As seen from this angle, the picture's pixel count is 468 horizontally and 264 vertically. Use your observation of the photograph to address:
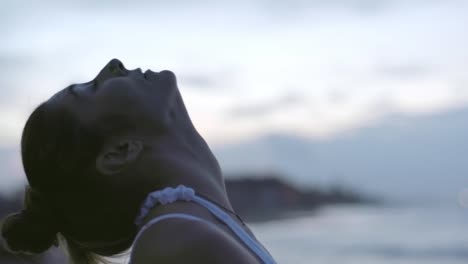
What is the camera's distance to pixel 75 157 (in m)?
1.71

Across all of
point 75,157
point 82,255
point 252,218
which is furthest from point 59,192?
point 252,218

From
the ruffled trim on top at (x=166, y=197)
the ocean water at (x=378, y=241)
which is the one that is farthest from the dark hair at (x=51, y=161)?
the ocean water at (x=378, y=241)

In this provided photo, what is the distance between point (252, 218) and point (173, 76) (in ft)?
103

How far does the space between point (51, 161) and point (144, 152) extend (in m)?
0.18

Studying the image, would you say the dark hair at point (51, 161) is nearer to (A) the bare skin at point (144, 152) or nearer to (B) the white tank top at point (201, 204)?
(A) the bare skin at point (144, 152)

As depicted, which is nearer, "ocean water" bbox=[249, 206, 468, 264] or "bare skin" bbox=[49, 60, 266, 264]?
"bare skin" bbox=[49, 60, 266, 264]

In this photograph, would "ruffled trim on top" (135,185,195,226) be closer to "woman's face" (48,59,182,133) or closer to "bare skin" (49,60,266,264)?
"bare skin" (49,60,266,264)

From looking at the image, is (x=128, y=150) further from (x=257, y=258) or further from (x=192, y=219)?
(x=257, y=258)

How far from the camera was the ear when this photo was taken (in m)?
1.70

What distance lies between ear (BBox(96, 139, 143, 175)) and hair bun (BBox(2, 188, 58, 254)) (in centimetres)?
18

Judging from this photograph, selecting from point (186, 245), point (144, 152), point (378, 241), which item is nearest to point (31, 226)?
point (144, 152)

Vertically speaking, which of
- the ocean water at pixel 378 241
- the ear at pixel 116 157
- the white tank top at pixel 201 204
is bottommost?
the white tank top at pixel 201 204

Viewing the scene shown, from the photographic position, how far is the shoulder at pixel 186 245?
1517mm

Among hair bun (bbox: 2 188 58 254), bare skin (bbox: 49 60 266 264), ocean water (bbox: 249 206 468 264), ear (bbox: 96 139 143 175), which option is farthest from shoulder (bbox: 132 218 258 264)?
ocean water (bbox: 249 206 468 264)
